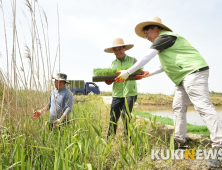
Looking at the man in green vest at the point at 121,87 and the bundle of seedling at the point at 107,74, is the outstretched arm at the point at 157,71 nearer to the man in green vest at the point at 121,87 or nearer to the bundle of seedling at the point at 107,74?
the bundle of seedling at the point at 107,74

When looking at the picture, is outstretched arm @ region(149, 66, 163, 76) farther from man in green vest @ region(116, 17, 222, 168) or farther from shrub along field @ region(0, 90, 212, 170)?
shrub along field @ region(0, 90, 212, 170)

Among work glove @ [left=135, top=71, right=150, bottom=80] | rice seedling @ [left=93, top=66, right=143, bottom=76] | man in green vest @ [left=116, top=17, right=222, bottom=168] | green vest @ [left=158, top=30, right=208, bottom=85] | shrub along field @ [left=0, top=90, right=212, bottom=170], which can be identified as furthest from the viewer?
rice seedling @ [left=93, top=66, right=143, bottom=76]

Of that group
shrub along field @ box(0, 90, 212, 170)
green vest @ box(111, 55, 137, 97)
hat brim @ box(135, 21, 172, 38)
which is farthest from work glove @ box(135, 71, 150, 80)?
shrub along field @ box(0, 90, 212, 170)

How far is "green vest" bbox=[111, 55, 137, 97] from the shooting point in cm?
281

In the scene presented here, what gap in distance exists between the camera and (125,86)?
2.85 metres

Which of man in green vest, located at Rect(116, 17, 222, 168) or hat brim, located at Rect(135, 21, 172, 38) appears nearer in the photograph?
man in green vest, located at Rect(116, 17, 222, 168)

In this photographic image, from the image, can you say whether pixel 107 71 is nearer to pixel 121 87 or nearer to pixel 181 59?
pixel 121 87

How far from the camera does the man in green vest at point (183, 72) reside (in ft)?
6.10

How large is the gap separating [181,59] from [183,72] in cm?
14

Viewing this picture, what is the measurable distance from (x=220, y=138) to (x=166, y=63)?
37.2 inches

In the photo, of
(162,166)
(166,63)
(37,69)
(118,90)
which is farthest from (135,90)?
(37,69)

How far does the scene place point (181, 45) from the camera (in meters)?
2.12

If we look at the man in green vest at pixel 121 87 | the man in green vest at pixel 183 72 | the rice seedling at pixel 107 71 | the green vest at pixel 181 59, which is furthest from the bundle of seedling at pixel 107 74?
the green vest at pixel 181 59

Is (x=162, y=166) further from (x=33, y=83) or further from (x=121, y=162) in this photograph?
(x=33, y=83)
